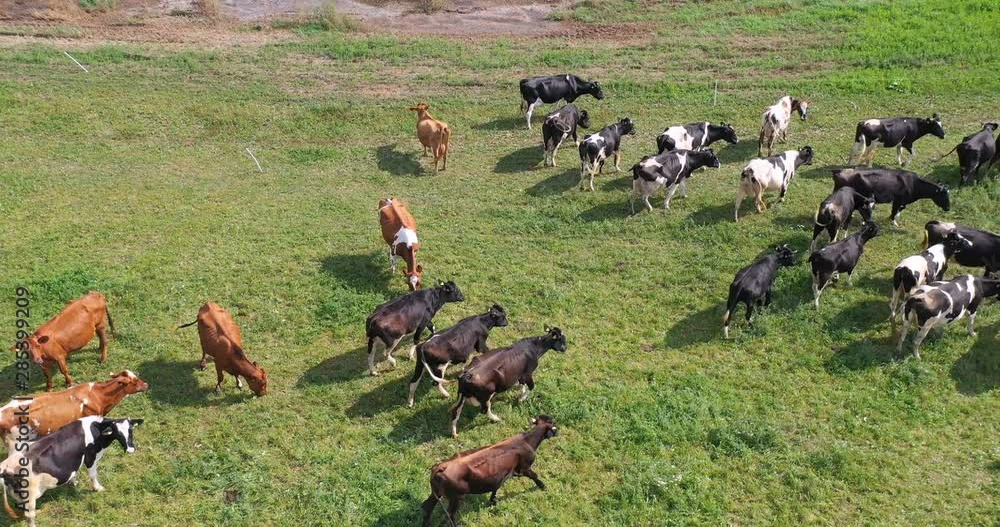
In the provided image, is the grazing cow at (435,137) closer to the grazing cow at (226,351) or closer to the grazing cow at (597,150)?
→ the grazing cow at (597,150)

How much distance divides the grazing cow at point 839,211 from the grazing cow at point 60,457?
13.4m

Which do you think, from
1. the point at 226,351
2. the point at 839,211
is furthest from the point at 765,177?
the point at 226,351

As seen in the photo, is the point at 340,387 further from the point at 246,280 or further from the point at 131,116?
the point at 131,116

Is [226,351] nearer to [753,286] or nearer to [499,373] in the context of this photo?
[499,373]

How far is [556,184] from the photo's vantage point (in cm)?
2030

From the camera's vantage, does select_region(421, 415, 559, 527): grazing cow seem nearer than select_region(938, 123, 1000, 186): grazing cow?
Yes

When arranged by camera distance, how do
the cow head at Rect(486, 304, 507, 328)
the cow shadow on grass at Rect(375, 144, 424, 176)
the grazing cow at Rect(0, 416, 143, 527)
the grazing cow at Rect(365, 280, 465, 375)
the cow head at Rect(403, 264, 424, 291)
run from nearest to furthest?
the grazing cow at Rect(0, 416, 143, 527) → the grazing cow at Rect(365, 280, 465, 375) → the cow head at Rect(486, 304, 507, 328) → the cow head at Rect(403, 264, 424, 291) → the cow shadow on grass at Rect(375, 144, 424, 176)

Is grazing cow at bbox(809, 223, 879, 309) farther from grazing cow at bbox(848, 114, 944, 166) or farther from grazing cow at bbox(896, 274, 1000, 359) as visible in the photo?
grazing cow at bbox(848, 114, 944, 166)

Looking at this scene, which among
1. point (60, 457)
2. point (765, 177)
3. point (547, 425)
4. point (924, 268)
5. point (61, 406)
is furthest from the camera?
point (765, 177)

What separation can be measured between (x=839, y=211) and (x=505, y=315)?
25.1 feet

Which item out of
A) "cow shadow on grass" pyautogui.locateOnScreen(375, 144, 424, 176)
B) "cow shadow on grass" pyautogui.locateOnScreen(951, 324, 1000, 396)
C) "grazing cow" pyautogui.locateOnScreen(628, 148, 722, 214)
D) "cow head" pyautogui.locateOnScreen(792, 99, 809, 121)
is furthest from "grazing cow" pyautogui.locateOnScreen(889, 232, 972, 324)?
"cow shadow on grass" pyautogui.locateOnScreen(375, 144, 424, 176)

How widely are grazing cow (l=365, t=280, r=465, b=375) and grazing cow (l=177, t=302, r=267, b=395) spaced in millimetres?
1927

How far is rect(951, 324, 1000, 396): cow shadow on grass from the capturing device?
12.8m

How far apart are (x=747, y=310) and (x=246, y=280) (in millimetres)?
10304
